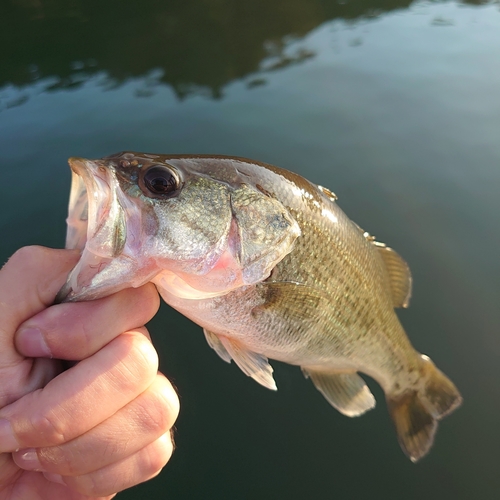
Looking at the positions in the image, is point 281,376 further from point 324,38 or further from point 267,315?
point 324,38

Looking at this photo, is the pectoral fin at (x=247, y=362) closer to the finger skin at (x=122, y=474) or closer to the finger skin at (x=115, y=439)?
the finger skin at (x=115, y=439)

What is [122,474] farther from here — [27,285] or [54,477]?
[27,285]

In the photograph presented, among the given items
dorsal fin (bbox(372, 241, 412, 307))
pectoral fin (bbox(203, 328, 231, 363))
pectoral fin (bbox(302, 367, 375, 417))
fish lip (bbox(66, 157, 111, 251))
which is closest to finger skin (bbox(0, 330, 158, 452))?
pectoral fin (bbox(203, 328, 231, 363))

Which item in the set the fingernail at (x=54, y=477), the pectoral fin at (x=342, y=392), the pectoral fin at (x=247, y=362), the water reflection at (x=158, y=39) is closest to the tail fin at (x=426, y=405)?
the pectoral fin at (x=342, y=392)

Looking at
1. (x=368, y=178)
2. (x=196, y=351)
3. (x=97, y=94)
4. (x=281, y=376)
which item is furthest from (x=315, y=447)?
(x=97, y=94)

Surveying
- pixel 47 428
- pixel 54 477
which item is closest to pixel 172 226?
pixel 47 428

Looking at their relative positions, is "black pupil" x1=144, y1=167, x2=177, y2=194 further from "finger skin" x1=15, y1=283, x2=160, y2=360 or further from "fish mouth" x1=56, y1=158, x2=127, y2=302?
"finger skin" x1=15, y1=283, x2=160, y2=360

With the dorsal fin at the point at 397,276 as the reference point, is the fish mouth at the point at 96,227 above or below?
above
